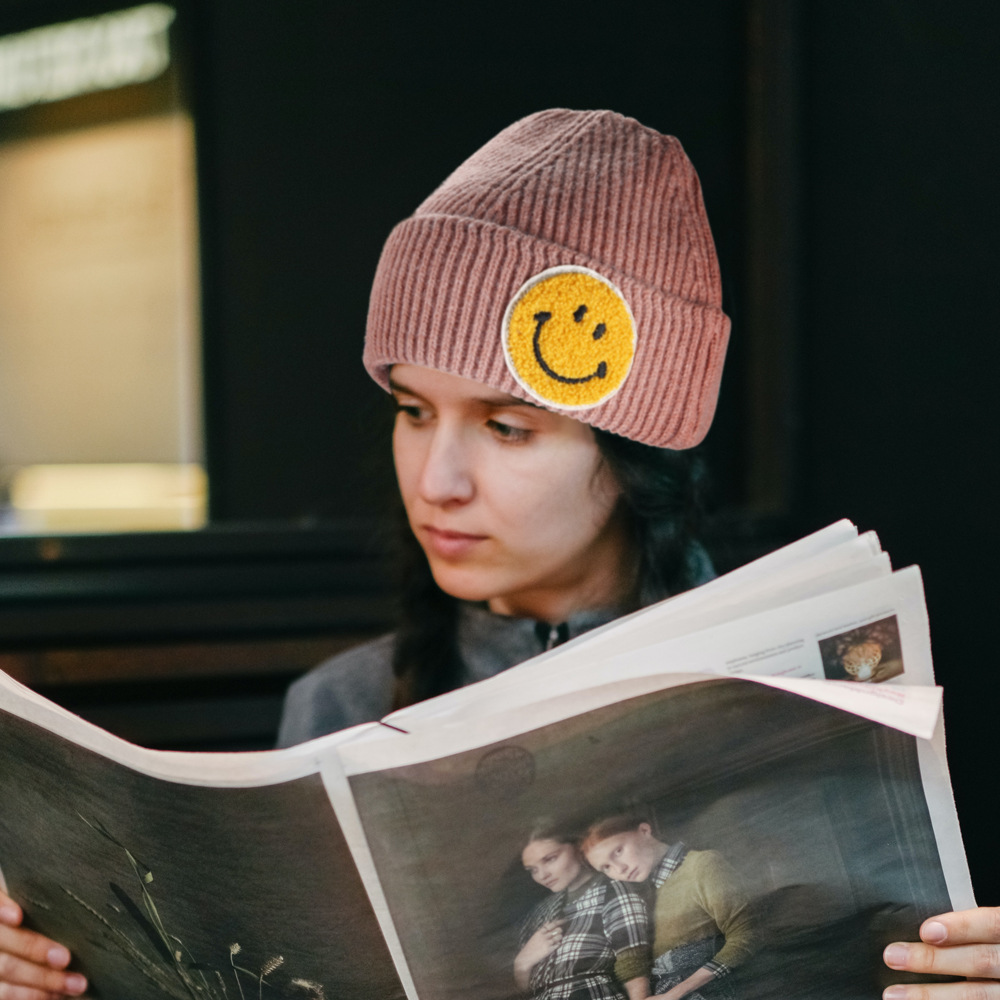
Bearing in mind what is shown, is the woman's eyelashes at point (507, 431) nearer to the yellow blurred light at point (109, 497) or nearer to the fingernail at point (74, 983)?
the fingernail at point (74, 983)

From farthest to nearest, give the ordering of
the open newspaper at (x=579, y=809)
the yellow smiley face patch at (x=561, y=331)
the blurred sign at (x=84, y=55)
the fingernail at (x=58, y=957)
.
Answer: the blurred sign at (x=84, y=55) < the yellow smiley face patch at (x=561, y=331) < the fingernail at (x=58, y=957) < the open newspaper at (x=579, y=809)

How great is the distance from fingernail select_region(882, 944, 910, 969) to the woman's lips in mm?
462

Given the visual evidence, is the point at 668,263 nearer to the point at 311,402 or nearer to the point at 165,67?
the point at 311,402

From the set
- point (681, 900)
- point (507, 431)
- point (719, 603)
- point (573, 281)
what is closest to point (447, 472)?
point (507, 431)

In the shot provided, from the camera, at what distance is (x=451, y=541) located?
0.97 meters

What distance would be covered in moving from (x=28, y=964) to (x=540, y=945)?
1.37 ft

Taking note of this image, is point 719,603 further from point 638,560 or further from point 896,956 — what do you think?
point 638,560

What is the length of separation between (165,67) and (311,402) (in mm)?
540

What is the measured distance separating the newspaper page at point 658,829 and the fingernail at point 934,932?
0.04ft

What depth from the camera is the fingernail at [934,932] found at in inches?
25.9

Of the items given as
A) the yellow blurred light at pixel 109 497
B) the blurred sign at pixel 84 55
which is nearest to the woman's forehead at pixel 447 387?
the yellow blurred light at pixel 109 497

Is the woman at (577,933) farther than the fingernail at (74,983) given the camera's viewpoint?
No

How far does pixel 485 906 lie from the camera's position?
65 centimetres

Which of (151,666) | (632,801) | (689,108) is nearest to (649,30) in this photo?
(689,108)
